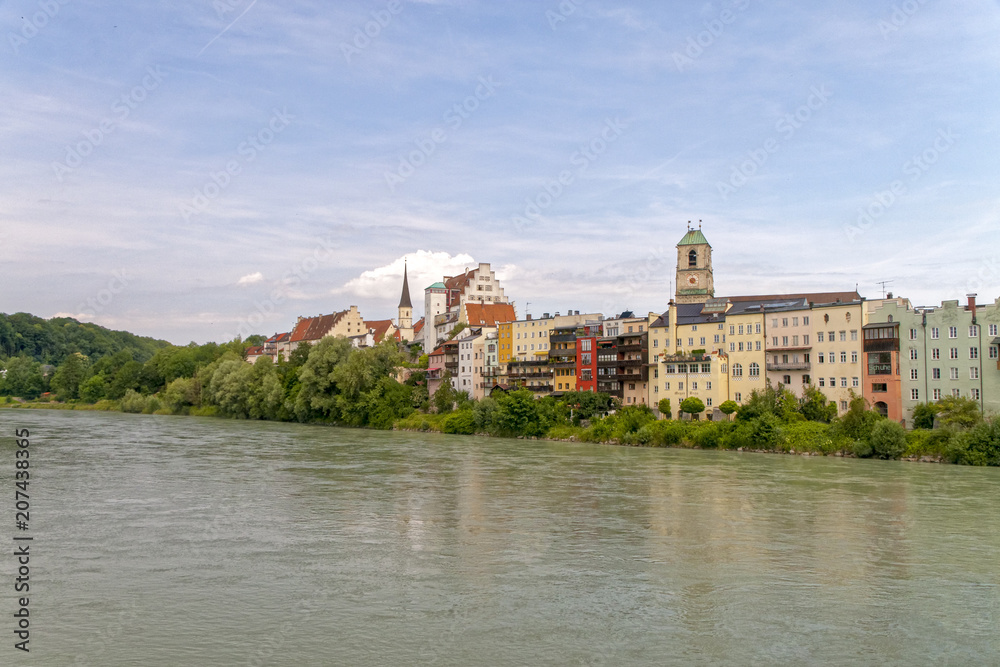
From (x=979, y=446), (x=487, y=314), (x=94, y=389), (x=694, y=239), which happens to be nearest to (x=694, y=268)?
(x=694, y=239)

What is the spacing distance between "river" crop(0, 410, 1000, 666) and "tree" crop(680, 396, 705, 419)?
20242mm

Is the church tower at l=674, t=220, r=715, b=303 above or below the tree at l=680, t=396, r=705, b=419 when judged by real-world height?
above

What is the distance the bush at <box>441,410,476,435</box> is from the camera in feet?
218

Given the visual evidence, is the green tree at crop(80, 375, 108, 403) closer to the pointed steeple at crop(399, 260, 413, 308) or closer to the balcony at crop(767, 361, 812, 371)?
the pointed steeple at crop(399, 260, 413, 308)

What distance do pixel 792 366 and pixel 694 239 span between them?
4832 cm

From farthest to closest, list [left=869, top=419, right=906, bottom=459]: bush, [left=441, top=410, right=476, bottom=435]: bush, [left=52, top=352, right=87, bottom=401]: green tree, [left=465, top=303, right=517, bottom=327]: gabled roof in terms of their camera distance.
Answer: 1. [left=52, top=352, right=87, bottom=401]: green tree
2. [left=465, top=303, right=517, bottom=327]: gabled roof
3. [left=441, top=410, right=476, bottom=435]: bush
4. [left=869, top=419, right=906, bottom=459]: bush

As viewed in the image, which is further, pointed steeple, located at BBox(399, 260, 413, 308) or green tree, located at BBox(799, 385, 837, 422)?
pointed steeple, located at BBox(399, 260, 413, 308)

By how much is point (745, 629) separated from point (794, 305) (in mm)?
46451

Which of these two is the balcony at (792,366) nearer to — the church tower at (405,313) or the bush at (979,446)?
the bush at (979,446)

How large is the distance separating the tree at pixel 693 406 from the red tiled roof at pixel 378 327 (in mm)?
60020

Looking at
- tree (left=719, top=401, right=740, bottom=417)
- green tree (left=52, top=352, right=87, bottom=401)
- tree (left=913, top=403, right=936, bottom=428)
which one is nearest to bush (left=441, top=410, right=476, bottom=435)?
tree (left=719, top=401, right=740, bottom=417)

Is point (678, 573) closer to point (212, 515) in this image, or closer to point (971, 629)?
point (971, 629)

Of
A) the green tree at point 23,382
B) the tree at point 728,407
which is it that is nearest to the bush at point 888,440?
the tree at point 728,407

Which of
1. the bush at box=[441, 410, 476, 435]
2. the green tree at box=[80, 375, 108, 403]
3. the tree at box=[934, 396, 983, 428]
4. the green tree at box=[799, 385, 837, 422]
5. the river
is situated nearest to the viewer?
the river
